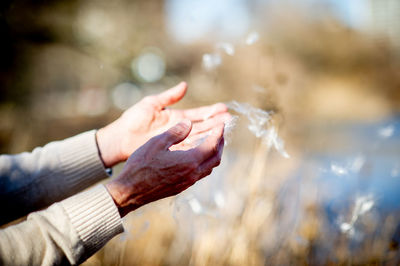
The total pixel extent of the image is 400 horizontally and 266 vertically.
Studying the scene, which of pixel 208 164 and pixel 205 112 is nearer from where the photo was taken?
pixel 208 164

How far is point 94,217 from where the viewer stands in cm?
105

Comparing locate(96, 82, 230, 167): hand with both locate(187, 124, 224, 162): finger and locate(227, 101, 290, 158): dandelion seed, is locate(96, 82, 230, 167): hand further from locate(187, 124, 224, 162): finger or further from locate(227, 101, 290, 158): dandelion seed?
locate(187, 124, 224, 162): finger

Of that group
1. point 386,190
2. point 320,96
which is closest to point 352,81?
point 320,96

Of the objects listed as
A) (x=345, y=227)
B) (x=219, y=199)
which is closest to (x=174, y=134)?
(x=219, y=199)

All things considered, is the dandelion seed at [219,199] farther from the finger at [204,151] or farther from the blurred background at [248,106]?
the finger at [204,151]

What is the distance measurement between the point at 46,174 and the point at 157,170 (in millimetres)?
831

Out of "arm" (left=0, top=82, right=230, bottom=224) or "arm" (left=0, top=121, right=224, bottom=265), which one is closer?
"arm" (left=0, top=121, right=224, bottom=265)

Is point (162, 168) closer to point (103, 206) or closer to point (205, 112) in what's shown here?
point (103, 206)

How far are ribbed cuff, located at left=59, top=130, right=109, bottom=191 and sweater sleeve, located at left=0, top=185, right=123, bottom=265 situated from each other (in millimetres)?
595

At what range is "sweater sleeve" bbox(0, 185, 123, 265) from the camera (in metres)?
0.94

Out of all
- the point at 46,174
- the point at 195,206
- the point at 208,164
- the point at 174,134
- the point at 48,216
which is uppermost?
the point at 174,134

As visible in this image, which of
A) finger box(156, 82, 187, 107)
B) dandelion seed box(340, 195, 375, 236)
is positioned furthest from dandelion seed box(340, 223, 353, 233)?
finger box(156, 82, 187, 107)

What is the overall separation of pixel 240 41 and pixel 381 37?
8559 millimetres

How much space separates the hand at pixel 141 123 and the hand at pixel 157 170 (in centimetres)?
52
